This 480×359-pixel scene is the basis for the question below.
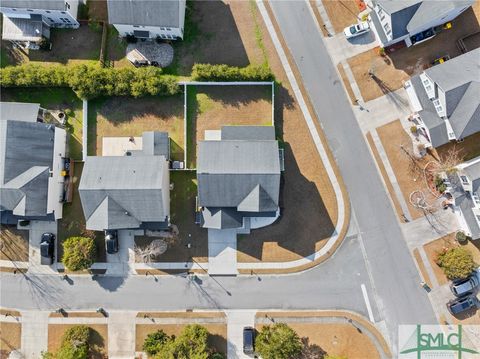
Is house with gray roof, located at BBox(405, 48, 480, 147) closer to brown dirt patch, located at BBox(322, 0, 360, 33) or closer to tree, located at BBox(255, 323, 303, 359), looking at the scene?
brown dirt patch, located at BBox(322, 0, 360, 33)

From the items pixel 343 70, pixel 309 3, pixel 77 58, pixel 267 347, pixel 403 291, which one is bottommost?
pixel 267 347

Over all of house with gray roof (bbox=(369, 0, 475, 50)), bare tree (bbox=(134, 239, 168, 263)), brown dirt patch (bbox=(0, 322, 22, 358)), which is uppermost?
house with gray roof (bbox=(369, 0, 475, 50))

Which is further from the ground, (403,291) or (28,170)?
(28,170)

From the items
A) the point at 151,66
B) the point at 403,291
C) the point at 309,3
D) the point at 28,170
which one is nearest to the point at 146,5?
the point at 151,66

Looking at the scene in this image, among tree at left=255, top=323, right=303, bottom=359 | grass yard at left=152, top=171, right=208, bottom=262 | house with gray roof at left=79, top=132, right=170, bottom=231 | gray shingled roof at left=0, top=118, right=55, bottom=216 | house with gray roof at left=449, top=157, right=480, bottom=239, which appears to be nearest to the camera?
house with gray roof at left=79, top=132, right=170, bottom=231

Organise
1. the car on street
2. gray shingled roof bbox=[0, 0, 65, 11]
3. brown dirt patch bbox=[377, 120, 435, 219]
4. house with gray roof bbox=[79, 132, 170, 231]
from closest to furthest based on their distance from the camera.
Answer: house with gray roof bbox=[79, 132, 170, 231]
gray shingled roof bbox=[0, 0, 65, 11]
the car on street
brown dirt patch bbox=[377, 120, 435, 219]

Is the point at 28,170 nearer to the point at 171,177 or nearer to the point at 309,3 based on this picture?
the point at 171,177

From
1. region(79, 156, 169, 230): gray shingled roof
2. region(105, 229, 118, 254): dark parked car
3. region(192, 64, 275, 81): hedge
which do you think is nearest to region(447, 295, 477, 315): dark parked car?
region(192, 64, 275, 81): hedge
